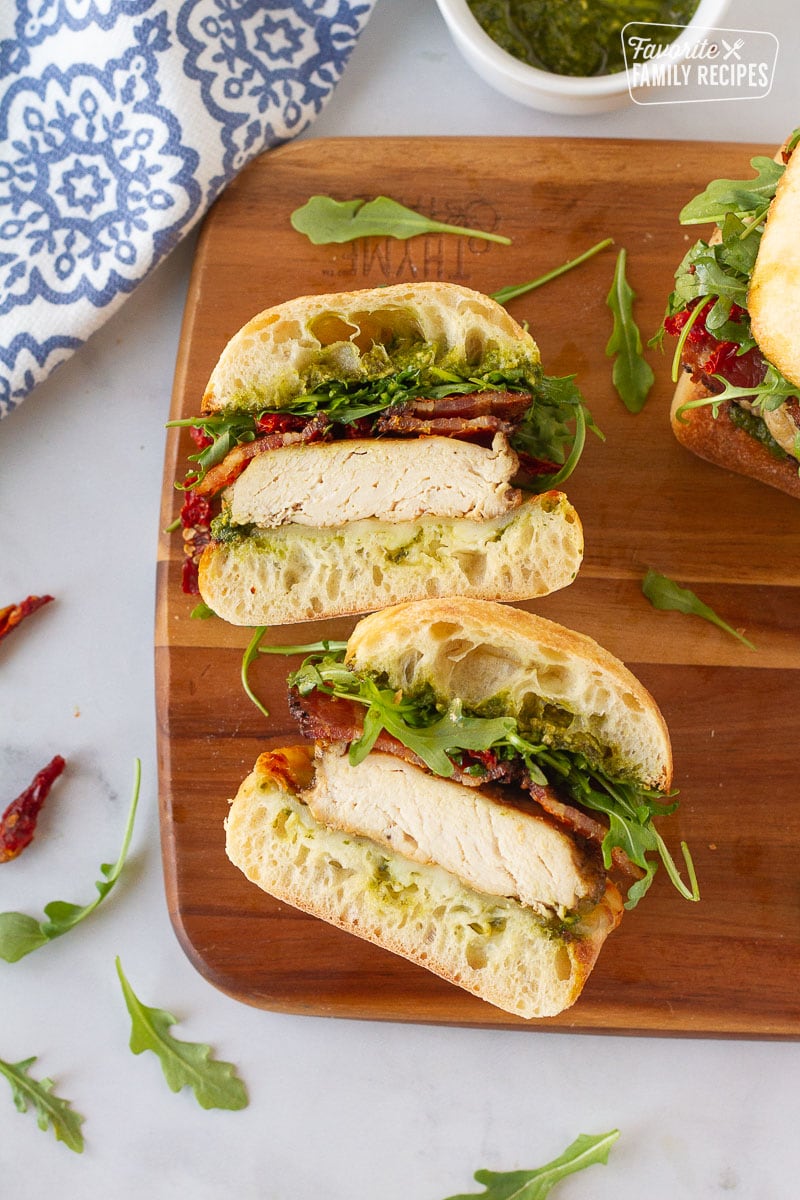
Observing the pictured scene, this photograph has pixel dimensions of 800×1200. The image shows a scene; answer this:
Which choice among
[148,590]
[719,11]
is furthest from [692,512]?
[148,590]

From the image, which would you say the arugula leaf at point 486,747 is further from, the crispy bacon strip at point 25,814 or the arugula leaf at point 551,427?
the crispy bacon strip at point 25,814

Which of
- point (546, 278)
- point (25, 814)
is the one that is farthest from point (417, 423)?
point (25, 814)

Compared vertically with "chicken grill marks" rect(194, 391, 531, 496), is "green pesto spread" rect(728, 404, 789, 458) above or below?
below

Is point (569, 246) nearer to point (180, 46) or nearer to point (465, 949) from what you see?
point (180, 46)

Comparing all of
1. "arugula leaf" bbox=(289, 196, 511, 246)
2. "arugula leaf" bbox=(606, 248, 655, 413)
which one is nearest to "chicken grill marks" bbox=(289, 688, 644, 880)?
"arugula leaf" bbox=(606, 248, 655, 413)

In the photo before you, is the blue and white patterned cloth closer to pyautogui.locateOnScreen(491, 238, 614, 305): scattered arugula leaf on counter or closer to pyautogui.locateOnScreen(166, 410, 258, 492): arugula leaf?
pyautogui.locateOnScreen(166, 410, 258, 492): arugula leaf

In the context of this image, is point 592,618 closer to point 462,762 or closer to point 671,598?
point 671,598
